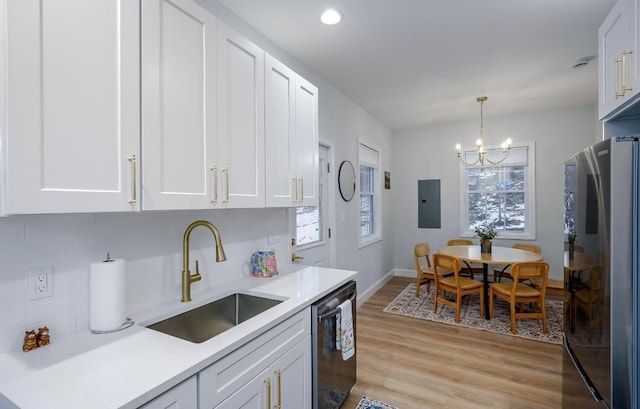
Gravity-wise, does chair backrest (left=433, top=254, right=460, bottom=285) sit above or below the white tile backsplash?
below

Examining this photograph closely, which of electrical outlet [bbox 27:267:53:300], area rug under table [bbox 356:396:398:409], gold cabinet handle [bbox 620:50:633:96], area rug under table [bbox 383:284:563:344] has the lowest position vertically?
area rug under table [bbox 356:396:398:409]

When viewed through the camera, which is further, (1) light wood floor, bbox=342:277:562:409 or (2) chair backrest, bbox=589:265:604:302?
(1) light wood floor, bbox=342:277:562:409

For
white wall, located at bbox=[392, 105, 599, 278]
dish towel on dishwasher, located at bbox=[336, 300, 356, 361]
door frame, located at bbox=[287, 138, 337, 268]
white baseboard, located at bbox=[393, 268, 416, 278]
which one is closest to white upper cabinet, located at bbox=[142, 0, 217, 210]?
dish towel on dishwasher, located at bbox=[336, 300, 356, 361]

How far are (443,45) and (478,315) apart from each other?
3.06 m

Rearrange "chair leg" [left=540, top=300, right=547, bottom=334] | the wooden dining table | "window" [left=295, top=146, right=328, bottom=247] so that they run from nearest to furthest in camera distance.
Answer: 1. "window" [left=295, top=146, right=328, bottom=247]
2. "chair leg" [left=540, top=300, right=547, bottom=334]
3. the wooden dining table

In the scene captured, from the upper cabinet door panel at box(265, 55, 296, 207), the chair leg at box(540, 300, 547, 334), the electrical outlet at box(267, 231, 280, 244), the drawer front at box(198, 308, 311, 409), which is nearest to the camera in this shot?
the drawer front at box(198, 308, 311, 409)

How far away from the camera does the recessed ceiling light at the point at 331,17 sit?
2.19 m

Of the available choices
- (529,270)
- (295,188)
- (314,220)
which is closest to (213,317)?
(295,188)

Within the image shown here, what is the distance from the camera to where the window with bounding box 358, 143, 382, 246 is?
4.71m

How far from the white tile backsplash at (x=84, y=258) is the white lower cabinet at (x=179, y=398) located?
→ 62cm

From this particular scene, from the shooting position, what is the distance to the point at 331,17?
2.24m

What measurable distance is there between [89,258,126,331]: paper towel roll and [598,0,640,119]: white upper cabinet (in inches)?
101

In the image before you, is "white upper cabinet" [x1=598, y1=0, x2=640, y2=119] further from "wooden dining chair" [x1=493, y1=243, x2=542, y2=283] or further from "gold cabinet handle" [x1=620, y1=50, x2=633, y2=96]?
"wooden dining chair" [x1=493, y1=243, x2=542, y2=283]

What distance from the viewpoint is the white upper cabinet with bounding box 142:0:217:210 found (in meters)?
1.25
